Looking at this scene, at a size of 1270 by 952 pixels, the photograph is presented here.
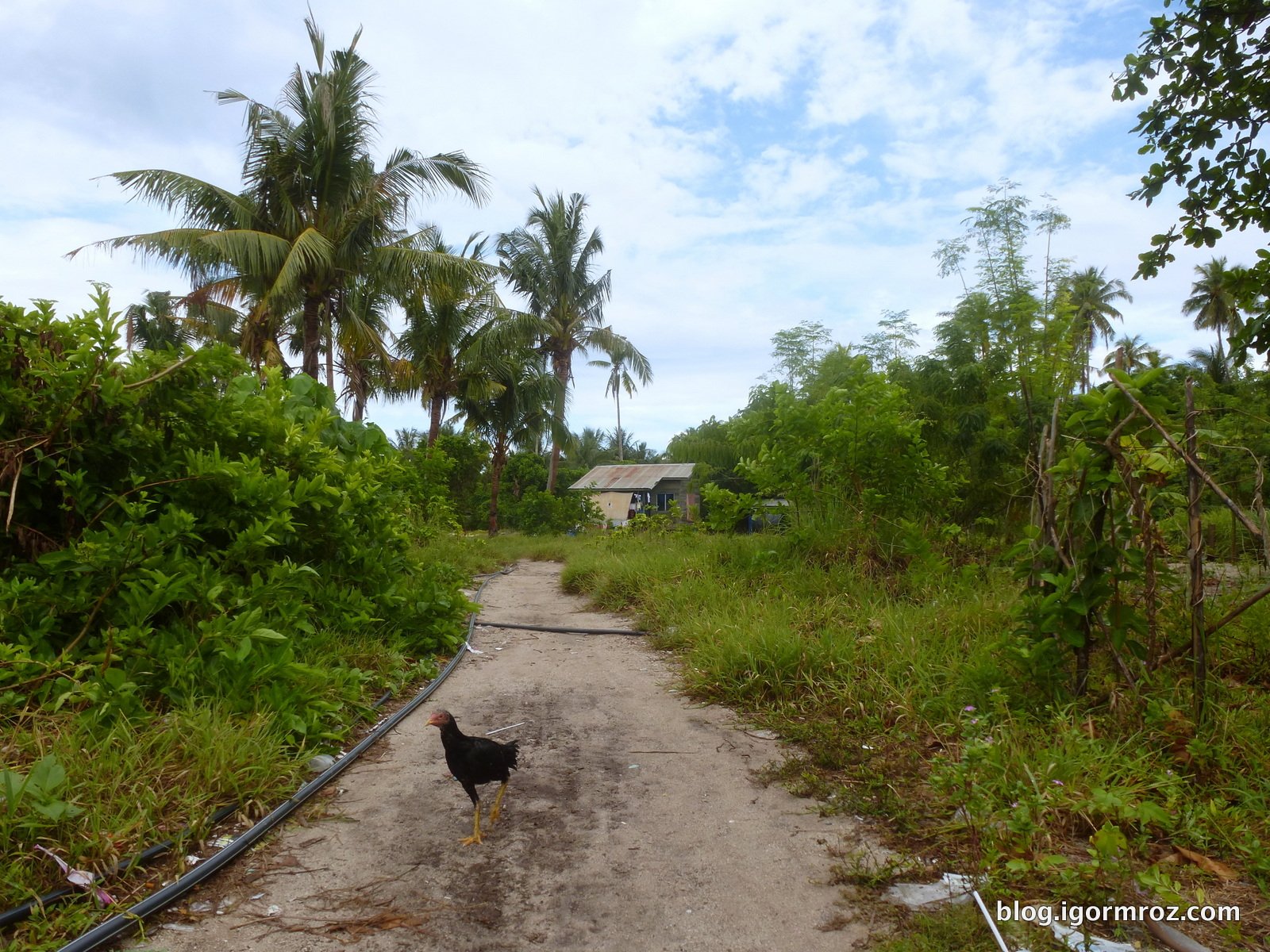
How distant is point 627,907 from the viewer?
2.46m

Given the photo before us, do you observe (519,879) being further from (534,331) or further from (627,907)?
(534,331)

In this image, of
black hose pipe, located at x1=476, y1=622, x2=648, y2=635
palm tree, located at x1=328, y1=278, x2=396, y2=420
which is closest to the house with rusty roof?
palm tree, located at x1=328, y1=278, x2=396, y2=420

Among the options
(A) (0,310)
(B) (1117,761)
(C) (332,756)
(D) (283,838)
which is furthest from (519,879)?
(A) (0,310)

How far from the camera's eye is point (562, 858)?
9.20ft

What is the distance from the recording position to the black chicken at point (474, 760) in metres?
3.03

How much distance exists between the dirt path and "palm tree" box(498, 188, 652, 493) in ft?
66.9

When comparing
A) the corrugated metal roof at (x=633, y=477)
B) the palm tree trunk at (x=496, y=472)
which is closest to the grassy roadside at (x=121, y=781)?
the palm tree trunk at (x=496, y=472)

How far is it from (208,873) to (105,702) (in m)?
1.05

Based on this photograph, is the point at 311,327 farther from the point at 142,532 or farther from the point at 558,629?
the point at 142,532

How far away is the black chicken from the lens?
3026 millimetres

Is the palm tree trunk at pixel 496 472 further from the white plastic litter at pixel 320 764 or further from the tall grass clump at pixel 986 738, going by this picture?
the white plastic litter at pixel 320 764

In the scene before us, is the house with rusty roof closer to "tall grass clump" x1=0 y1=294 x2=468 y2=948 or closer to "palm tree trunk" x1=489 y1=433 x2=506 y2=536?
"palm tree trunk" x1=489 y1=433 x2=506 y2=536

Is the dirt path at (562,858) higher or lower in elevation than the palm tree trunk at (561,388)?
lower

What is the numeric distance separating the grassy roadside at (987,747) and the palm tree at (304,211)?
9003 millimetres
